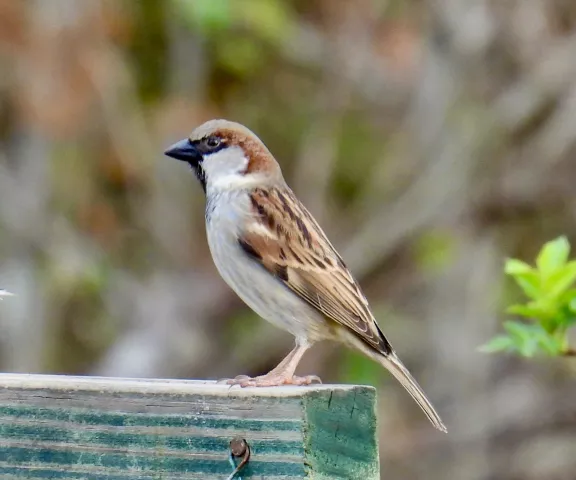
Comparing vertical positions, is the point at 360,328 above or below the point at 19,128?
below

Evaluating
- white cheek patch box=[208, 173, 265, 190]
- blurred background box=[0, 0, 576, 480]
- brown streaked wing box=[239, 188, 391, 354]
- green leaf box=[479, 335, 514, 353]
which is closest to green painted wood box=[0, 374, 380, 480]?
green leaf box=[479, 335, 514, 353]

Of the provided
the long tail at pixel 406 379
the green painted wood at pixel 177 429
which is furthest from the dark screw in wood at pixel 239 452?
the long tail at pixel 406 379

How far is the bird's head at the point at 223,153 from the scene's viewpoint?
367 cm

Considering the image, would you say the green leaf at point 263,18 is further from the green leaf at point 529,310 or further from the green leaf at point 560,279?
the green leaf at point 529,310

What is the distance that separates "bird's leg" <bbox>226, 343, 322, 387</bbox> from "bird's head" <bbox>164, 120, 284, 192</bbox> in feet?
2.02

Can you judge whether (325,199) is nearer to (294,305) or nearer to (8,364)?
(8,364)

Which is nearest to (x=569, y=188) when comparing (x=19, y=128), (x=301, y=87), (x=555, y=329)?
(x=301, y=87)

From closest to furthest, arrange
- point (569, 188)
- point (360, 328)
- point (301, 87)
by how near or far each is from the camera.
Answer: point (360, 328) → point (569, 188) → point (301, 87)

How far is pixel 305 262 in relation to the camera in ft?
11.6

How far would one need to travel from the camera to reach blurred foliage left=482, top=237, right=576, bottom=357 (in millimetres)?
2701

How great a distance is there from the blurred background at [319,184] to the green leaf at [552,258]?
340cm

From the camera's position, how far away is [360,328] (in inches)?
132

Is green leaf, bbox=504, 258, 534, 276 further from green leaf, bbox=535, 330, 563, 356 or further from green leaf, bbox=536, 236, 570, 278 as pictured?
green leaf, bbox=535, 330, 563, 356

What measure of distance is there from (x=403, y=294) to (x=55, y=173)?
2.48 m
